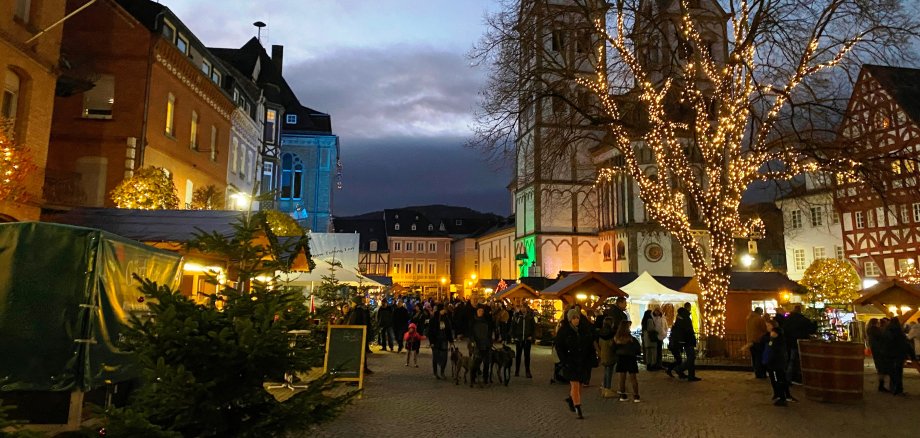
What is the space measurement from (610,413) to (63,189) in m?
17.3

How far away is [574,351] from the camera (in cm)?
1045

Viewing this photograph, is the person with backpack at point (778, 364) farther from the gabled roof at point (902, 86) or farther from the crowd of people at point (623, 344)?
the gabled roof at point (902, 86)

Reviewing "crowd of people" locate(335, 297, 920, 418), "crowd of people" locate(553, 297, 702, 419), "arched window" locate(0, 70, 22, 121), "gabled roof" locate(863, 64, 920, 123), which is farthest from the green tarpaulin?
"gabled roof" locate(863, 64, 920, 123)

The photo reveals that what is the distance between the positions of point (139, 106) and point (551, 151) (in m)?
14.1

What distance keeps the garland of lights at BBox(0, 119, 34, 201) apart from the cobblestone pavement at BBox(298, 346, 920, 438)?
316 inches

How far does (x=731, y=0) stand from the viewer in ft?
58.2

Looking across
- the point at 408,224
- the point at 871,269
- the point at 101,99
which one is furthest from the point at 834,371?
the point at 408,224

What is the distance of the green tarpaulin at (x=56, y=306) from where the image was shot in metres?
7.01

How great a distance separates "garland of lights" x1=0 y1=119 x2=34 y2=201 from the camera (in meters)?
11.3

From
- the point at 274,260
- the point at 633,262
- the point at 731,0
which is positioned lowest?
the point at 274,260

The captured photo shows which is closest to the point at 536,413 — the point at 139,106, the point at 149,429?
the point at 149,429

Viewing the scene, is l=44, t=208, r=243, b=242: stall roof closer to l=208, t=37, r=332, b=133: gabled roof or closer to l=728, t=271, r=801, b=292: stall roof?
l=728, t=271, r=801, b=292: stall roof

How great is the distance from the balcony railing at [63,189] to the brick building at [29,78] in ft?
5.49

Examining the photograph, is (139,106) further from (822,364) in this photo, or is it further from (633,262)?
(633,262)
